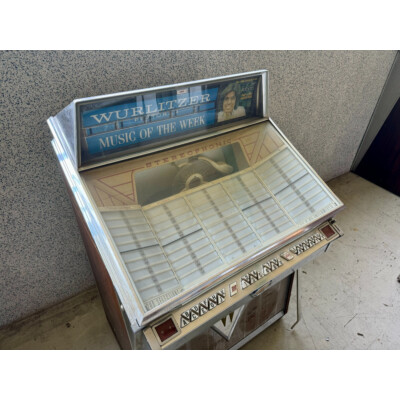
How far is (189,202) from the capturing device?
4.16 feet

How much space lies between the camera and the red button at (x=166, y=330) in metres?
0.98

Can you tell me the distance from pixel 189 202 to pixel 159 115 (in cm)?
36

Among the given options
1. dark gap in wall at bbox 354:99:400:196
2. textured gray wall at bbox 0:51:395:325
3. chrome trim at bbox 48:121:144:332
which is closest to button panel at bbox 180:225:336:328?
chrome trim at bbox 48:121:144:332

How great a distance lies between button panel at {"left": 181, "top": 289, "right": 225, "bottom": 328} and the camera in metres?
1.03

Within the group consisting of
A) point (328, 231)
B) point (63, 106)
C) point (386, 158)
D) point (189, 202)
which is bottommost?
point (328, 231)

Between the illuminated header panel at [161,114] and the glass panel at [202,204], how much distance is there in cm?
5

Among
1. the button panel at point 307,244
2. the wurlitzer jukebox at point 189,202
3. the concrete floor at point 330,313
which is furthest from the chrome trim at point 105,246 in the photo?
the concrete floor at point 330,313

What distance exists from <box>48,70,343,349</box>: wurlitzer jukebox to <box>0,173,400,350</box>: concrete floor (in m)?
0.72

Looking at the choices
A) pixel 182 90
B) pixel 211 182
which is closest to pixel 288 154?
pixel 211 182

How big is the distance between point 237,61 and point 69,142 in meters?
1.11

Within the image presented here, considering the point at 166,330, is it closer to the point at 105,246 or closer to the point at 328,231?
the point at 105,246

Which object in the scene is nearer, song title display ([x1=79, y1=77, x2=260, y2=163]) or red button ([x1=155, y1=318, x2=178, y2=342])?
red button ([x1=155, y1=318, x2=178, y2=342])

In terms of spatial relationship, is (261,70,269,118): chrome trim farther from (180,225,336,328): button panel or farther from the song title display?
(180,225,336,328): button panel

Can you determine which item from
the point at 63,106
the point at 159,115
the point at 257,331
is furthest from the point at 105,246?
the point at 257,331
